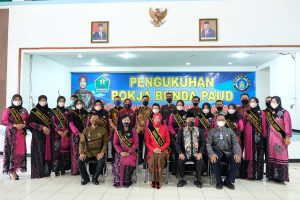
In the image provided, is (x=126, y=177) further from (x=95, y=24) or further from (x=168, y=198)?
(x=95, y=24)

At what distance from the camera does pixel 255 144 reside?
161 inches

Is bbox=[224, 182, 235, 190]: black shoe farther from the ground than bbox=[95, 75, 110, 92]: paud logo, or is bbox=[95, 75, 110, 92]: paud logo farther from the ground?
bbox=[95, 75, 110, 92]: paud logo

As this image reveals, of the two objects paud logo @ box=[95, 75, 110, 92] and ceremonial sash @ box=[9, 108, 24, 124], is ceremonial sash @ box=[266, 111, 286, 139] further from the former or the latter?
paud logo @ box=[95, 75, 110, 92]

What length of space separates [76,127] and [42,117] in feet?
1.80

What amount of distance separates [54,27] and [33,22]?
1.67ft

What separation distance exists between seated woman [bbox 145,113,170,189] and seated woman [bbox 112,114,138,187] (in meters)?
0.23

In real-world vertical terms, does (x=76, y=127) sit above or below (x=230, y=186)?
above

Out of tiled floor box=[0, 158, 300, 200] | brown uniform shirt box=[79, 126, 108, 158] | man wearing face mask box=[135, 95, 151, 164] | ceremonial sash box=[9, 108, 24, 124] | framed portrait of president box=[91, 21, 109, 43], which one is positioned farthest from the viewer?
framed portrait of president box=[91, 21, 109, 43]

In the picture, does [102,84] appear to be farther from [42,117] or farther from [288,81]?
[288,81]

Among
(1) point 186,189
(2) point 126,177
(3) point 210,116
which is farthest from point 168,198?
(3) point 210,116

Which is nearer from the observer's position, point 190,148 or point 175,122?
point 190,148

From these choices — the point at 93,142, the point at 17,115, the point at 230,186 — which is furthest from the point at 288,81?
the point at 17,115

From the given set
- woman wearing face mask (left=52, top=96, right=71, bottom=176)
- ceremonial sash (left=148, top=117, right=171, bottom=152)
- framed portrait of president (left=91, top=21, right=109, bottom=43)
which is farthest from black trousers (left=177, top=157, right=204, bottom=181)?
framed portrait of president (left=91, top=21, right=109, bottom=43)

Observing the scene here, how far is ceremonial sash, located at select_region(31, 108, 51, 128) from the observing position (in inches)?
163
